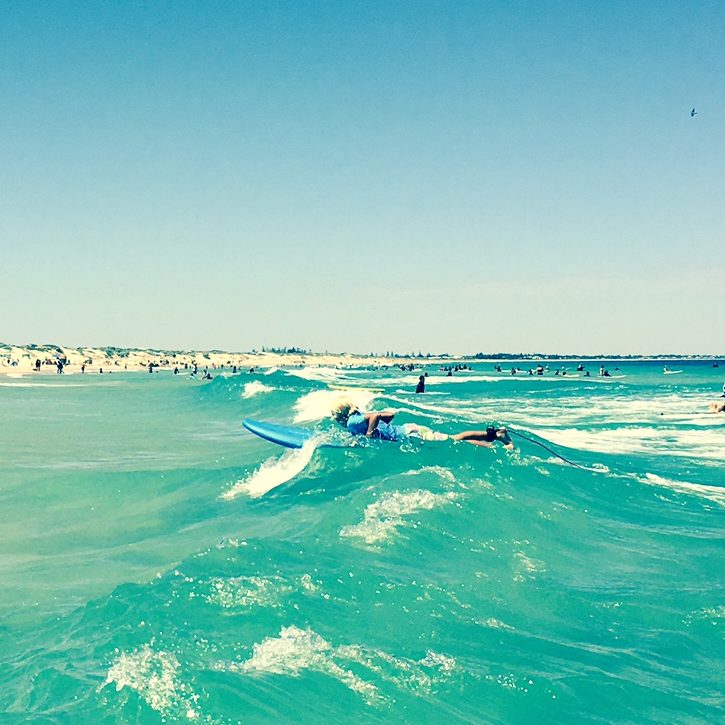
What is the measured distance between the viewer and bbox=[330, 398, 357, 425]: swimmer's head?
16.5 meters

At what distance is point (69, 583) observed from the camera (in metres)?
9.00

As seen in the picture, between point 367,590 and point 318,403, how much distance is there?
34170 mm

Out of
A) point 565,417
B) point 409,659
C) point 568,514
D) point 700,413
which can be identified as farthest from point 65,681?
point 700,413

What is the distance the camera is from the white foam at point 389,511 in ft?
33.4

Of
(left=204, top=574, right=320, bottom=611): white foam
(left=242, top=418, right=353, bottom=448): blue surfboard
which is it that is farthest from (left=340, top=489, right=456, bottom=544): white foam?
(left=242, top=418, right=353, bottom=448): blue surfboard

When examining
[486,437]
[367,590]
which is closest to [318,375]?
[486,437]

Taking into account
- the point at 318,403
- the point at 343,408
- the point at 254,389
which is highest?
the point at 343,408

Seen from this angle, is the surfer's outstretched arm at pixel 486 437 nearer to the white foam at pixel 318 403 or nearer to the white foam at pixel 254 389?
the white foam at pixel 318 403

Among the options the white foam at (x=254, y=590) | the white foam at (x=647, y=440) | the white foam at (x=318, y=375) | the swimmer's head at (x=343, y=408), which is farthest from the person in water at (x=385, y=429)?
the white foam at (x=318, y=375)

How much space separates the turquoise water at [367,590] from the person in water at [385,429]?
1.27 ft

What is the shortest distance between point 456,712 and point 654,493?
10.2 m

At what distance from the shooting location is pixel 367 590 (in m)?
7.74

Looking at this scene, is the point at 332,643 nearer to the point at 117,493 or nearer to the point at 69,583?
the point at 69,583

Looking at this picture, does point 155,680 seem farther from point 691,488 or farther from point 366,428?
point 691,488
